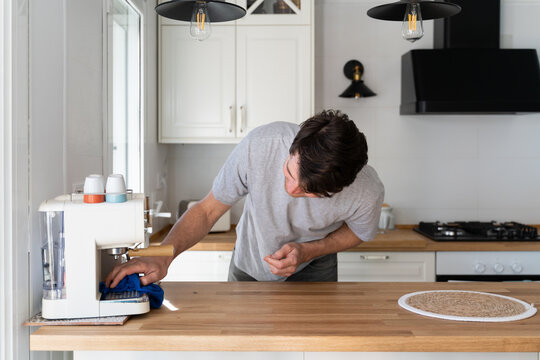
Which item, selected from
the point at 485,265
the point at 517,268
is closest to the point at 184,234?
the point at 485,265

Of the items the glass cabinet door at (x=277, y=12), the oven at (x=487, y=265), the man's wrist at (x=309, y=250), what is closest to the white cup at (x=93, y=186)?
the man's wrist at (x=309, y=250)

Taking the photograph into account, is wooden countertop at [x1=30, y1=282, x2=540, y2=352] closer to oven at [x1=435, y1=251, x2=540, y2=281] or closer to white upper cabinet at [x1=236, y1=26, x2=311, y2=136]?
oven at [x1=435, y1=251, x2=540, y2=281]

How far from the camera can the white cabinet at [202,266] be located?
281cm

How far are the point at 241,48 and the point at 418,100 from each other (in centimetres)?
108

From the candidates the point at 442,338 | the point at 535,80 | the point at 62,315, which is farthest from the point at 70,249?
the point at 535,80

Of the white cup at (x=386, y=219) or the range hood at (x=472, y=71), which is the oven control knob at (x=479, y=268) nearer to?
the white cup at (x=386, y=219)

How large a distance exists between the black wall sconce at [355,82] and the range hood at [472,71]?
262mm

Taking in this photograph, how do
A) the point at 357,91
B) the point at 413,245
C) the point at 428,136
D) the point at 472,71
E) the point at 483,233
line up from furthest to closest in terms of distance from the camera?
the point at 428,136
the point at 357,91
the point at 472,71
the point at 483,233
the point at 413,245

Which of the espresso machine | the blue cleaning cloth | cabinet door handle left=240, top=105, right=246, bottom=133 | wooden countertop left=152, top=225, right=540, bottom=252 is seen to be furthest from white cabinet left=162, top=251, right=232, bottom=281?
the espresso machine

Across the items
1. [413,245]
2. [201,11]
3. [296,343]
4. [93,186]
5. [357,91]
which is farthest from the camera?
[357,91]

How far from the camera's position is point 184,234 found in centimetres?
181

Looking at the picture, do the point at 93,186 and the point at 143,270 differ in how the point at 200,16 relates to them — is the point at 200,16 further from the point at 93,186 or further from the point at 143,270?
the point at 143,270

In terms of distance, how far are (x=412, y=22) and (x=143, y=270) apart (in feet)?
3.68

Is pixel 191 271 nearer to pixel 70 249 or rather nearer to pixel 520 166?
pixel 70 249
